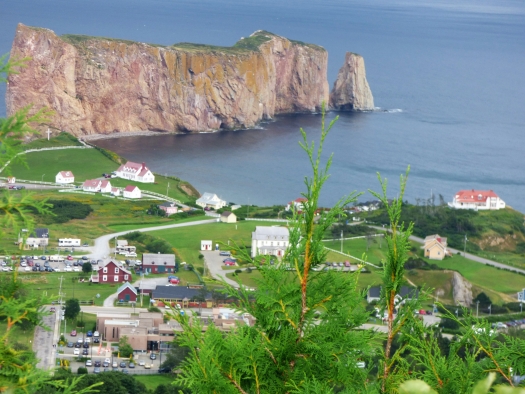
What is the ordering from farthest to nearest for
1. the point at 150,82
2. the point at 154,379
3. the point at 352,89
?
the point at 352,89, the point at 150,82, the point at 154,379

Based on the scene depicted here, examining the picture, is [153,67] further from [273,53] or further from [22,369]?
[22,369]

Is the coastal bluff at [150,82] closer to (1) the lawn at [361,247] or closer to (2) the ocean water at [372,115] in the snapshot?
(2) the ocean water at [372,115]

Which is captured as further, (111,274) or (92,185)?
(92,185)

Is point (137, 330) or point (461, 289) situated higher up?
point (137, 330)

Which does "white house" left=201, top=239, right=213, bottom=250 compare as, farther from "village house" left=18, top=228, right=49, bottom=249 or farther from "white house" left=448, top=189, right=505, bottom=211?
"white house" left=448, top=189, right=505, bottom=211

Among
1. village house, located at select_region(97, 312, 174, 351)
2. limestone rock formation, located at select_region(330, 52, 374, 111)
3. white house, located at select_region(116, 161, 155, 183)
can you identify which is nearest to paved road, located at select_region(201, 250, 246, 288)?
village house, located at select_region(97, 312, 174, 351)

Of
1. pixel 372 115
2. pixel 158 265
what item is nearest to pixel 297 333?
pixel 158 265

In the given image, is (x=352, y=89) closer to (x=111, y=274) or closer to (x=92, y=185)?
(x=92, y=185)
